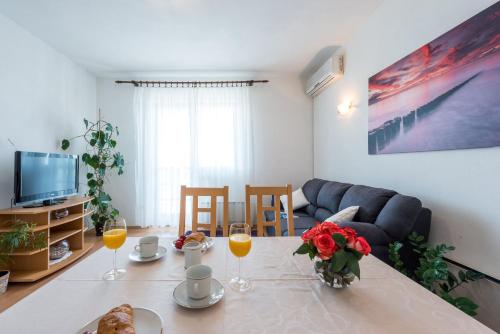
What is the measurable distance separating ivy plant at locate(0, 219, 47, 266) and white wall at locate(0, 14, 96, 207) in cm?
53

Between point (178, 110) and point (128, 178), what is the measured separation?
1.46 meters

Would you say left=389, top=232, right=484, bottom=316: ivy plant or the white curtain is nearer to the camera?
left=389, top=232, right=484, bottom=316: ivy plant

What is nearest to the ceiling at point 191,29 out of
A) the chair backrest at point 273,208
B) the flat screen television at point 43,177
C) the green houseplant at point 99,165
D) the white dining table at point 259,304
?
the green houseplant at point 99,165

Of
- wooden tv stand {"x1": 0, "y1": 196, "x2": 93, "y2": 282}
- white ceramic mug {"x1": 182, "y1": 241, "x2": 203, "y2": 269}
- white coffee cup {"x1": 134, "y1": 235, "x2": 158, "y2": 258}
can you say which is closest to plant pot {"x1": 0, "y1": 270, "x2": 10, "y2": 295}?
wooden tv stand {"x1": 0, "y1": 196, "x2": 93, "y2": 282}

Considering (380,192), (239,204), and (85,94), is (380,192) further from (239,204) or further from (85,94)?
(85,94)

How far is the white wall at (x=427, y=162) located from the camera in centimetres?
130

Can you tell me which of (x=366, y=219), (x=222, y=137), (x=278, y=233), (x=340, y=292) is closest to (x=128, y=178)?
(x=222, y=137)

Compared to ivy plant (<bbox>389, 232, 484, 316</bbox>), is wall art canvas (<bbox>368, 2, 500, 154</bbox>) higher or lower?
higher

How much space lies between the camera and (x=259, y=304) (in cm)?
71

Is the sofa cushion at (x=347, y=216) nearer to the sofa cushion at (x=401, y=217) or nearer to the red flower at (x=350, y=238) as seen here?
the sofa cushion at (x=401, y=217)

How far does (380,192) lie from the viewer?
186 centimetres

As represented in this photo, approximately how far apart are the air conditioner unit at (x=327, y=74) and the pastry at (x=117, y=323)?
3.17 m

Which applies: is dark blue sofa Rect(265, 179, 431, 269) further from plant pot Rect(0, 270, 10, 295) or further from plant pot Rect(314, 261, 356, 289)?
plant pot Rect(0, 270, 10, 295)

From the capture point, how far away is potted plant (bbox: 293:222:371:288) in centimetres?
72
